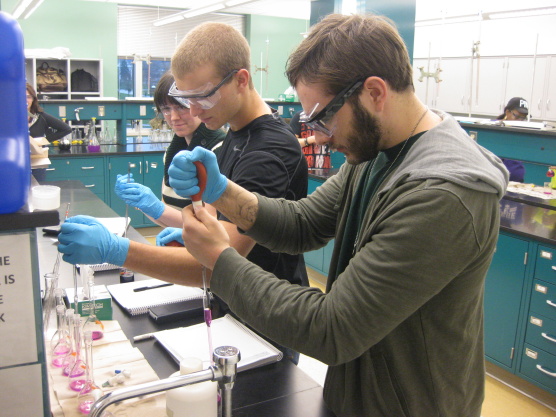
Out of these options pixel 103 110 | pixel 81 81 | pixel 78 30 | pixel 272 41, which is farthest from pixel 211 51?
pixel 272 41

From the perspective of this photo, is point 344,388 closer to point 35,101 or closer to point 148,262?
point 148,262

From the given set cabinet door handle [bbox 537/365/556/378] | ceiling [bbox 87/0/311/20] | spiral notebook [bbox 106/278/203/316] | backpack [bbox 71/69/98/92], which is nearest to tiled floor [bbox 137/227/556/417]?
cabinet door handle [bbox 537/365/556/378]

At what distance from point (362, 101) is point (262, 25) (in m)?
10.6

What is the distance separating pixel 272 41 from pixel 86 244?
1053 cm

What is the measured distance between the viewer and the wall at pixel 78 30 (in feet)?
29.4

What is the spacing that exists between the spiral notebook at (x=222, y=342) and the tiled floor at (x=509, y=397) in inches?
65.1

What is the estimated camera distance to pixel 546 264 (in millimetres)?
2842

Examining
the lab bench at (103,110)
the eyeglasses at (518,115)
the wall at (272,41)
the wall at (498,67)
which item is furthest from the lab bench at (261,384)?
the wall at (272,41)

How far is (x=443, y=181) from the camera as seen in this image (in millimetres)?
914

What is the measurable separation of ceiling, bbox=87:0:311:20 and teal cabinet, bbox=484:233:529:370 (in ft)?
22.5

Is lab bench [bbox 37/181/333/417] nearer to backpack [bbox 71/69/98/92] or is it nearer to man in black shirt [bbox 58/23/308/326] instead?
man in black shirt [bbox 58/23/308/326]

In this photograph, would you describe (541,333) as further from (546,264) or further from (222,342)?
(222,342)

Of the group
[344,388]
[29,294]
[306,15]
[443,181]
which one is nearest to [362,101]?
[443,181]

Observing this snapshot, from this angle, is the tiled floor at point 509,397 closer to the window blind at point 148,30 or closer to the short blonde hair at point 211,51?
the short blonde hair at point 211,51
